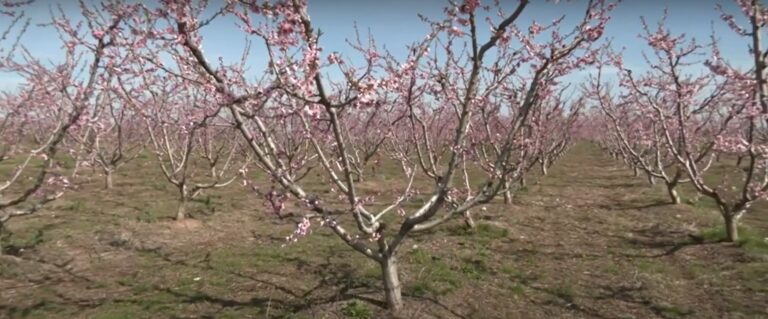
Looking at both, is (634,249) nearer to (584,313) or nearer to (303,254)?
(584,313)

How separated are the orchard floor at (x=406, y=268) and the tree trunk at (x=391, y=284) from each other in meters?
0.21

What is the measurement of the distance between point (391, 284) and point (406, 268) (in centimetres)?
219

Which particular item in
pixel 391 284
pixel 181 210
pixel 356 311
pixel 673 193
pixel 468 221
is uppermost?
pixel 673 193

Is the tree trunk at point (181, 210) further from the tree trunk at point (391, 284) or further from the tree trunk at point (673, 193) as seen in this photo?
the tree trunk at point (673, 193)

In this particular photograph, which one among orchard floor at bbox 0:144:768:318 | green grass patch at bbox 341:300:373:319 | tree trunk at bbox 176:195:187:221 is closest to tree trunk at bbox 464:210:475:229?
orchard floor at bbox 0:144:768:318

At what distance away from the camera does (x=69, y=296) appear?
7.43 metres

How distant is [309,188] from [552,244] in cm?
1110

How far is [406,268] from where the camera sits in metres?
8.35

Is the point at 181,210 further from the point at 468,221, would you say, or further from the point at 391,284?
the point at 391,284

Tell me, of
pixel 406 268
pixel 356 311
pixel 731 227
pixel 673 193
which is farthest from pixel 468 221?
pixel 673 193

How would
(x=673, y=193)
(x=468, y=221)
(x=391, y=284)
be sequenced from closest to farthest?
(x=391, y=284), (x=468, y=221), (x=673, y=193)

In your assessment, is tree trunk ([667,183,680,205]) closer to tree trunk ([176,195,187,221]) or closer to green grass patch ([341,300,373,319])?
Result: green grass patch ([341,300,373,319])

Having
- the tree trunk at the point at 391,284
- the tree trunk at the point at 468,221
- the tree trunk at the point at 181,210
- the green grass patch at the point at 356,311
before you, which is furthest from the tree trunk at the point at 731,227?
the tree trunk at the point at 181,210

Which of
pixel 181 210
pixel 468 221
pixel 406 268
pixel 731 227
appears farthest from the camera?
pixel 181 210
